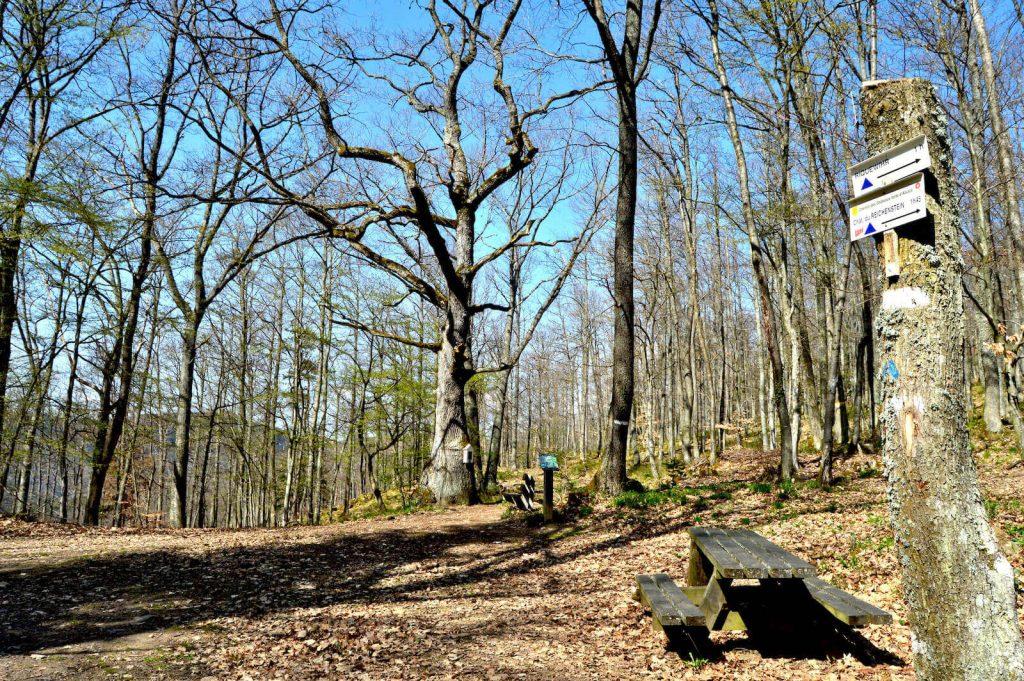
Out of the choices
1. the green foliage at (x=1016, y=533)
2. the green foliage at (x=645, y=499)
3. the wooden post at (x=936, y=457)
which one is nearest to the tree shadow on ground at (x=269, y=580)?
the green foliage at (x=645, y=499)

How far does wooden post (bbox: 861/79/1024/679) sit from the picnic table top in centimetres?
113

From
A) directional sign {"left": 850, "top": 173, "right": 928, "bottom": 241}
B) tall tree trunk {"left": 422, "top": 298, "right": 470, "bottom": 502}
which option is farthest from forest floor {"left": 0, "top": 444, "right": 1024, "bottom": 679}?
directional sign {"left": 850, "top": 173, "right": 928, "bottom": 241}

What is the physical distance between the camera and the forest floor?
162 inches

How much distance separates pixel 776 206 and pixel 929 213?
30.9 feet

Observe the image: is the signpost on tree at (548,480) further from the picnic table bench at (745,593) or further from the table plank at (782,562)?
the table plank at (782,562)

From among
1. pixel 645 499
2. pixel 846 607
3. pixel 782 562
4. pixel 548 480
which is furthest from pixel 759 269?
pixel 846 607

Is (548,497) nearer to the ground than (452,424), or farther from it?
nearer to the ground

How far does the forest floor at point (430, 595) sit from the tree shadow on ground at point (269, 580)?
0.03 metres

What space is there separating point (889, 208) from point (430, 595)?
17.8ft

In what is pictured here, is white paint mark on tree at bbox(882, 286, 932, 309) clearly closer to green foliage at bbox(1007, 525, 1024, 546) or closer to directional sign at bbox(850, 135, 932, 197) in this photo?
directional sign at bbox(850, 135, 932, 197)

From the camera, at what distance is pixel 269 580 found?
Answer: 21.3ft

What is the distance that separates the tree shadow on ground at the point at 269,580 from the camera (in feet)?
16.2

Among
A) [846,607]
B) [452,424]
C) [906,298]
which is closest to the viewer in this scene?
[906,298]

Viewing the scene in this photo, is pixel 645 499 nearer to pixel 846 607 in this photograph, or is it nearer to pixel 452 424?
pixel 452 424
